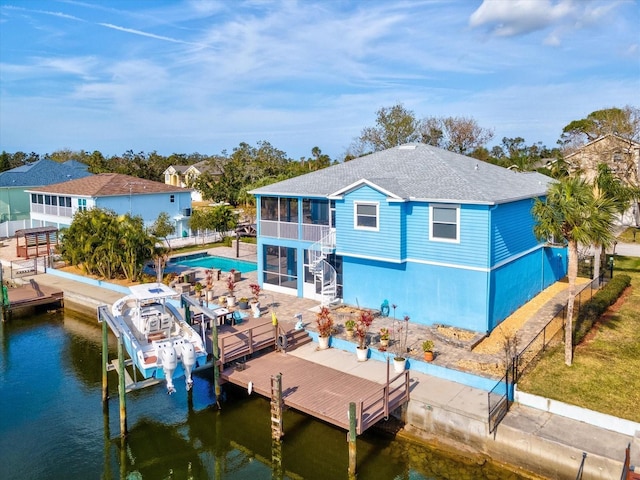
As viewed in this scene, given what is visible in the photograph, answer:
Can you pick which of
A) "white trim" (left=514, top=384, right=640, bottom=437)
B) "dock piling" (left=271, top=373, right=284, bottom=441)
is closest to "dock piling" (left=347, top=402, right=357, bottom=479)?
"dock piling" (left=271, top=373, right=284, bottom=441)

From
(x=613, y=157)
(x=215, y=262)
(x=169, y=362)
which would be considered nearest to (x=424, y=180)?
(x=169, y=362)

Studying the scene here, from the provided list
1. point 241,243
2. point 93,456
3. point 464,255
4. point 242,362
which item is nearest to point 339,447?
point 242,362

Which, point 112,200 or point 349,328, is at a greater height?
point 112,200

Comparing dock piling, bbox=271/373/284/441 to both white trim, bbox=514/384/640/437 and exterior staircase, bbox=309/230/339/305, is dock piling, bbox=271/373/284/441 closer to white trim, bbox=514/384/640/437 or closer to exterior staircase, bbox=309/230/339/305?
white trim, bbox=514/384/640/437

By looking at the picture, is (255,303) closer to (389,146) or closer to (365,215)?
(365,215)

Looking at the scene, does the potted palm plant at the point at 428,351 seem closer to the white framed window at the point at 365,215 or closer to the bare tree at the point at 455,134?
the white framed window at the point at 365,215

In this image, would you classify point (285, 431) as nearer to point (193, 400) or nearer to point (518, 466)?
point (193, 400)
